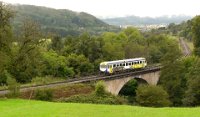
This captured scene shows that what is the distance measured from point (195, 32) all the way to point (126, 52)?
19261mm

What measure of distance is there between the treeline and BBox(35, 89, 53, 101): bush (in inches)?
169

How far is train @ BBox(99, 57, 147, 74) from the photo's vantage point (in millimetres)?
63875

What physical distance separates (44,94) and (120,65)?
90.7 feet

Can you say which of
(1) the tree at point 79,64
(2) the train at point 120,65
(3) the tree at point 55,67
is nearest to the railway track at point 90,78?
(2) the train at point 120,65

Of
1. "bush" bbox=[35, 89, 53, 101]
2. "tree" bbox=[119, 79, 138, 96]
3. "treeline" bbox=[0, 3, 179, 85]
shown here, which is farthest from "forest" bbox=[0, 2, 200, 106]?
"tree" bbox=[119, 79, 138, 96]

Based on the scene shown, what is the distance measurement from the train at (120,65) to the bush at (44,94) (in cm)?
2325

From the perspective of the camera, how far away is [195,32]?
79062 millimetres

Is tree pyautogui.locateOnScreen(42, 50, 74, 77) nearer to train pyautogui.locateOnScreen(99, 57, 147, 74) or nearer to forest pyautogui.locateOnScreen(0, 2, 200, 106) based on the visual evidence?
forest pyautogui.locateOnScreen(0, 2, 200, 106)

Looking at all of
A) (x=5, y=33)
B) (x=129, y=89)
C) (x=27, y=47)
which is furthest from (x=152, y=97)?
(x=129, y=89)

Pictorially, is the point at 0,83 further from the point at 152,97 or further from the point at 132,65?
Answer: the point at 132,65

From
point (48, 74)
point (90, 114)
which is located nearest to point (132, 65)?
point (48, 74)

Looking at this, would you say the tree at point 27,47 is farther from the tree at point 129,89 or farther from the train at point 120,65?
the tree at point 129,89

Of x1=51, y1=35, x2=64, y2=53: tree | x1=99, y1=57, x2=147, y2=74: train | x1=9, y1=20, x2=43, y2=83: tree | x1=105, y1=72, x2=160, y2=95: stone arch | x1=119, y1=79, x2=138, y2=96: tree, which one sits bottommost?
x1=119, y1=79, x2=138, y2=96: tree

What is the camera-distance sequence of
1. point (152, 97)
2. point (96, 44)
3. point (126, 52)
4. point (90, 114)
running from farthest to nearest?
point (126, 52)
point (96, 44)
point (152, 97)
point (90, 114)
